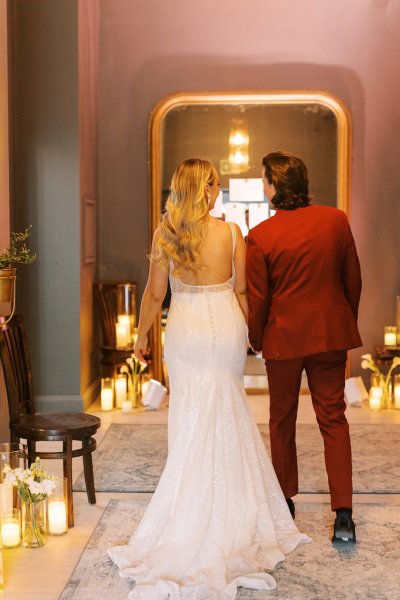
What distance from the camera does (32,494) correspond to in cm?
361

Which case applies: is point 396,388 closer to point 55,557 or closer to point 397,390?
point 397,390

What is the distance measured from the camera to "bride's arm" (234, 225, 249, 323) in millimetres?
3580

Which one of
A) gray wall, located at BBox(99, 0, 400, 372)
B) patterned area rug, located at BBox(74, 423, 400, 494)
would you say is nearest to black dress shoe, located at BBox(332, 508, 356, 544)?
patterned area rug, located at BBox(74, 423, 400, 494)

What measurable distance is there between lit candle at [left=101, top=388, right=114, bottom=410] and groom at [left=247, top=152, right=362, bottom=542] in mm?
2806

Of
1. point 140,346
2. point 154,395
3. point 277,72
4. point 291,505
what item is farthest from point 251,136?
point 291,505

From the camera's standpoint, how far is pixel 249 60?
7129 mm

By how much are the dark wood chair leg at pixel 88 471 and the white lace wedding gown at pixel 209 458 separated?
660mm

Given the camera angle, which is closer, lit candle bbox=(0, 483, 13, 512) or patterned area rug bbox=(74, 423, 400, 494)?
lit candle bbox=(0, 483, 13, 512)

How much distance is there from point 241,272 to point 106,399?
3.03 m

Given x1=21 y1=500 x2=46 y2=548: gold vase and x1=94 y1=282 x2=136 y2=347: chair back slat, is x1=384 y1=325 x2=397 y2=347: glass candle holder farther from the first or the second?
x1=21 y1=500 x2=46 y2=548: gold vase

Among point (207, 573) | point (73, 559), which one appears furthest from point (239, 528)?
point (73, 559)

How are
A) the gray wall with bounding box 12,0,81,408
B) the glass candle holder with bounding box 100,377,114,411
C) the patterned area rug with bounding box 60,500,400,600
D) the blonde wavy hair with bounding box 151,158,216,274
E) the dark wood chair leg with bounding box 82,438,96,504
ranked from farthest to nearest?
the glass candle holder with bounding box 100,377,114,411 < the gray wall with bounding box 12,0,81,408 < the dark wood chair leg with bounding box 82,438,96,504 < the blonde wavy hair with bounding box 151,158,216,274 < the patterned area rug with bounding box 60,500,400,600

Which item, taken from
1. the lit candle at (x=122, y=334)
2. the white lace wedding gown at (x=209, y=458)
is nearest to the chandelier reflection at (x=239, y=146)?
the lit candle at (x=122, y=334)

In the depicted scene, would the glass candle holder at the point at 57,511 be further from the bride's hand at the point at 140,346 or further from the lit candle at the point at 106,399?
the lit candle at the point at 106,399
